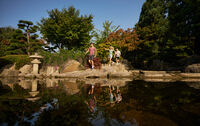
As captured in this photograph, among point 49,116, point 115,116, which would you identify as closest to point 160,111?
point 115,116

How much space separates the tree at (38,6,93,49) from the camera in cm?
1672

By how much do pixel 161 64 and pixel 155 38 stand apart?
4.17 metres

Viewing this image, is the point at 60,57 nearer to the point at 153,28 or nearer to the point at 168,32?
the point at 153,28

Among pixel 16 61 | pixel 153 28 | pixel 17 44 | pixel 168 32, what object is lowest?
pixel 16 61

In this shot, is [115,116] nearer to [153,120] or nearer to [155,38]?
[153,120]

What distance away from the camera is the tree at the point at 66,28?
16.7m

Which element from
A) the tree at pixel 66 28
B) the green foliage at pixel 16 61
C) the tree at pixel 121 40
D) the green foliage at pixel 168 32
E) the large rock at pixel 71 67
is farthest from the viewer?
the tree at pixel 66 28

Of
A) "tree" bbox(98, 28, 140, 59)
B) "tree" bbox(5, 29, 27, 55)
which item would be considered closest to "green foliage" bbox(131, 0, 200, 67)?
"tree" bbox(98, 28, 140, 59)

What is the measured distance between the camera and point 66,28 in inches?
660

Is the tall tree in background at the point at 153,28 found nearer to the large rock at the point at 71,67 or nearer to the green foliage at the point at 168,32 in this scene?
the green foliage at the point at 168,32

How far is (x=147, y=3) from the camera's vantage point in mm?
17266

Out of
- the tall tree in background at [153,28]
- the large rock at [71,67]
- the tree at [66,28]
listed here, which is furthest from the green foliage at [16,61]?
the tall tree in background at [153,28]

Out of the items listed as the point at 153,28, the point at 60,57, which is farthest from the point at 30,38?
the point at 153,28

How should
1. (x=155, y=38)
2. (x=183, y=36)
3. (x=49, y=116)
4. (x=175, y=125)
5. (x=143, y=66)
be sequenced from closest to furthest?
(x=175, y=125), (x=49, y=116), (x=183, y=36), (x=155, y=38), (x=143, y=66)
